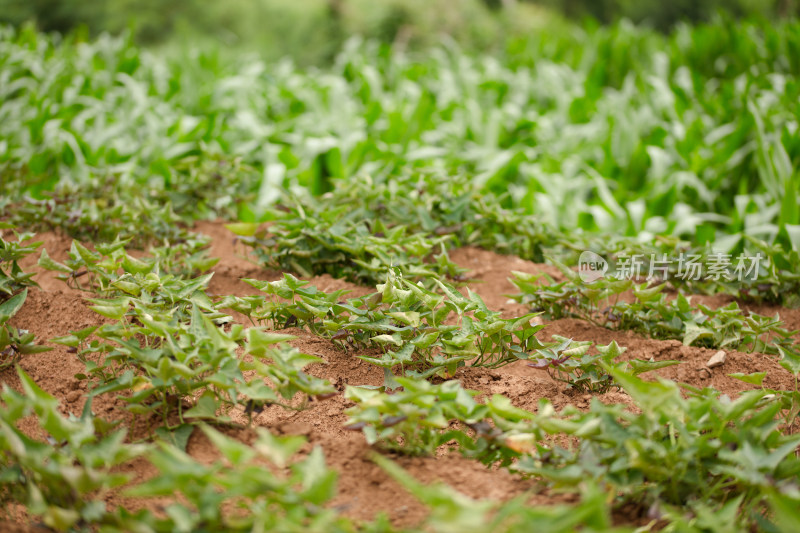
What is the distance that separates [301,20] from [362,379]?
8.63 meters

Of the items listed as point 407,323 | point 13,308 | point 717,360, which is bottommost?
point 717,360

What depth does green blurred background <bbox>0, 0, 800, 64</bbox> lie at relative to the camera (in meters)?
7.68

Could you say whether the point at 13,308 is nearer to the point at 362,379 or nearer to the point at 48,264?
the point at 48,264

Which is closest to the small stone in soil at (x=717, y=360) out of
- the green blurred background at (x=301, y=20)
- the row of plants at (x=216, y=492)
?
the row of plants at (x=216, y=492)

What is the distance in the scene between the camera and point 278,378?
1387mm

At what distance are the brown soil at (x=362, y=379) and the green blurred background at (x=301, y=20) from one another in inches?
180

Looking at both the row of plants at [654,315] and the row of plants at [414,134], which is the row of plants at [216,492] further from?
the row of plants at [414,134]

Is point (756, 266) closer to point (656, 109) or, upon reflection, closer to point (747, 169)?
point (747, 169)

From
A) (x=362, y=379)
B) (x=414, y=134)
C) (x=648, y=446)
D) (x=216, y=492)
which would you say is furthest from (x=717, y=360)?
(x=414, y=134)

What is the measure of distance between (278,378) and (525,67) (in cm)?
545

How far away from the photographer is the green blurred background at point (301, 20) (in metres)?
7.68

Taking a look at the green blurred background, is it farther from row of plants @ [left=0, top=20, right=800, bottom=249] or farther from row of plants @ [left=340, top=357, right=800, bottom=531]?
row of plants @ [left=340, top=357, right=800, bottom=531]

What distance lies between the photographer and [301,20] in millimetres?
9367

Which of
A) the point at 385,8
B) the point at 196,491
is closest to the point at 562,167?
the point at 196,491
